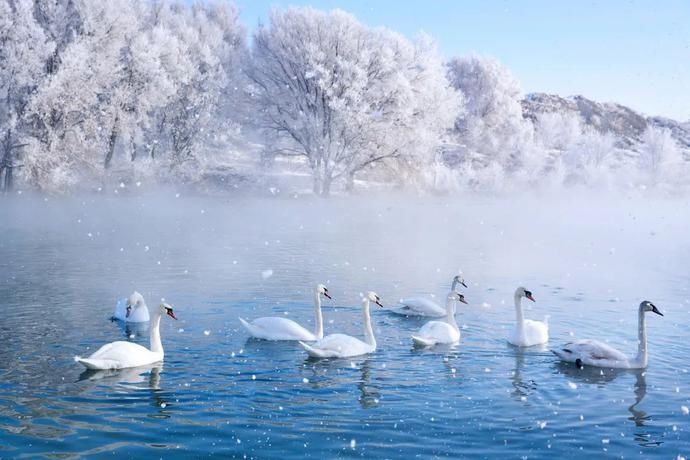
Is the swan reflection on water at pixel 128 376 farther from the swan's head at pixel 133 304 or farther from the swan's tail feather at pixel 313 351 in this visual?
the swan's head at pixel 133 304

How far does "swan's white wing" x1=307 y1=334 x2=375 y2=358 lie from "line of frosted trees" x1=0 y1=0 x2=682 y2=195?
31396 millimetres

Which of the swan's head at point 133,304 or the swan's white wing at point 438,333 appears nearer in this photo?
the swan's white wing at point 438,333

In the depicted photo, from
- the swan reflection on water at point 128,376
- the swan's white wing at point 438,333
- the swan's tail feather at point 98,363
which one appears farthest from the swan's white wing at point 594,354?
the swan's tail feather at point 98,363

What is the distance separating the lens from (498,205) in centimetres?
5847

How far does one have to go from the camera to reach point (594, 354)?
11891 mm

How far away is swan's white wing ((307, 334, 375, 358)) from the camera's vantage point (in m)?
11.9

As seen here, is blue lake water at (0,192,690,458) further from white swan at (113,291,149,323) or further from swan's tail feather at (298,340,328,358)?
white swan at (113,291,149,323)

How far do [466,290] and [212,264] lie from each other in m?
8.13

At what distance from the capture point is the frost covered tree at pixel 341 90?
159 feet

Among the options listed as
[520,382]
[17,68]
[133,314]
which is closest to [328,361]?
[520,382]

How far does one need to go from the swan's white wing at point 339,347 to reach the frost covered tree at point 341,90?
3685 cm

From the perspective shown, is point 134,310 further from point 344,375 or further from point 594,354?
point 594,354

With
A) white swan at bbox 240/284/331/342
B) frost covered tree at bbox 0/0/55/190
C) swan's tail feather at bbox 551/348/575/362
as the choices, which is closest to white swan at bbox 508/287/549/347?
swan's tail feather at bbox 551/348/575/362

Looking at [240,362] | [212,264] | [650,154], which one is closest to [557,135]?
[650,154]
